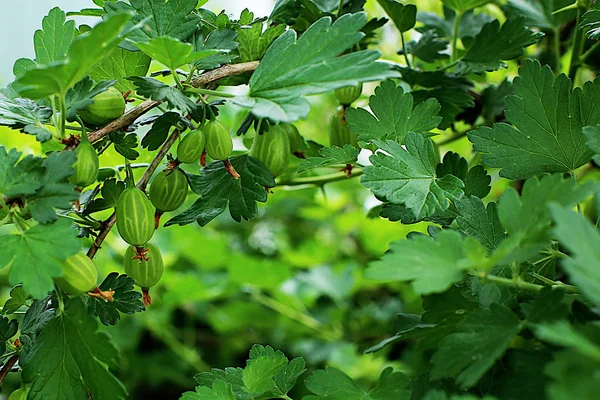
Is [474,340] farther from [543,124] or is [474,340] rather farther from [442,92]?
[442,92]

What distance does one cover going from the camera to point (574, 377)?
24 cm

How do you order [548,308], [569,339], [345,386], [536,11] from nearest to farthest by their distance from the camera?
1. [569,339]
2. [548,308]
3. [345,386]
4. [536,11]

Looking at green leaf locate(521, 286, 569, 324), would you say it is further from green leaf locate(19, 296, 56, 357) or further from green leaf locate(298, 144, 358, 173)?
green leaf locate(19, 296, 56, 357)

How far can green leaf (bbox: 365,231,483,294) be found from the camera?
0.32m

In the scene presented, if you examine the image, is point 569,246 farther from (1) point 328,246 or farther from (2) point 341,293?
(1) point 328,246

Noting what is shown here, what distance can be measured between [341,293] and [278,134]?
28.0 inches

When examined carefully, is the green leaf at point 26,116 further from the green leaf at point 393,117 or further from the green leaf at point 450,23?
the green leaf at point 450,23

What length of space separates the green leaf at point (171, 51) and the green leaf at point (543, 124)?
0.25m

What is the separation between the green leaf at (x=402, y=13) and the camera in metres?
0.61

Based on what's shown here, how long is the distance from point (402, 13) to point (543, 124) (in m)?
0.22

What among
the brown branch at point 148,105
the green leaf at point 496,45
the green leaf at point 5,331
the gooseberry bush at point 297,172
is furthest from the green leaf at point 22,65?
the green leaf at point 496,45

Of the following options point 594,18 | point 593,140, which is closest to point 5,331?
point 593,140

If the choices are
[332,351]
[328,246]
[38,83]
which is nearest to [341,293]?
[332,351]

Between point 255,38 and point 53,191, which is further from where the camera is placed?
point 255,38
